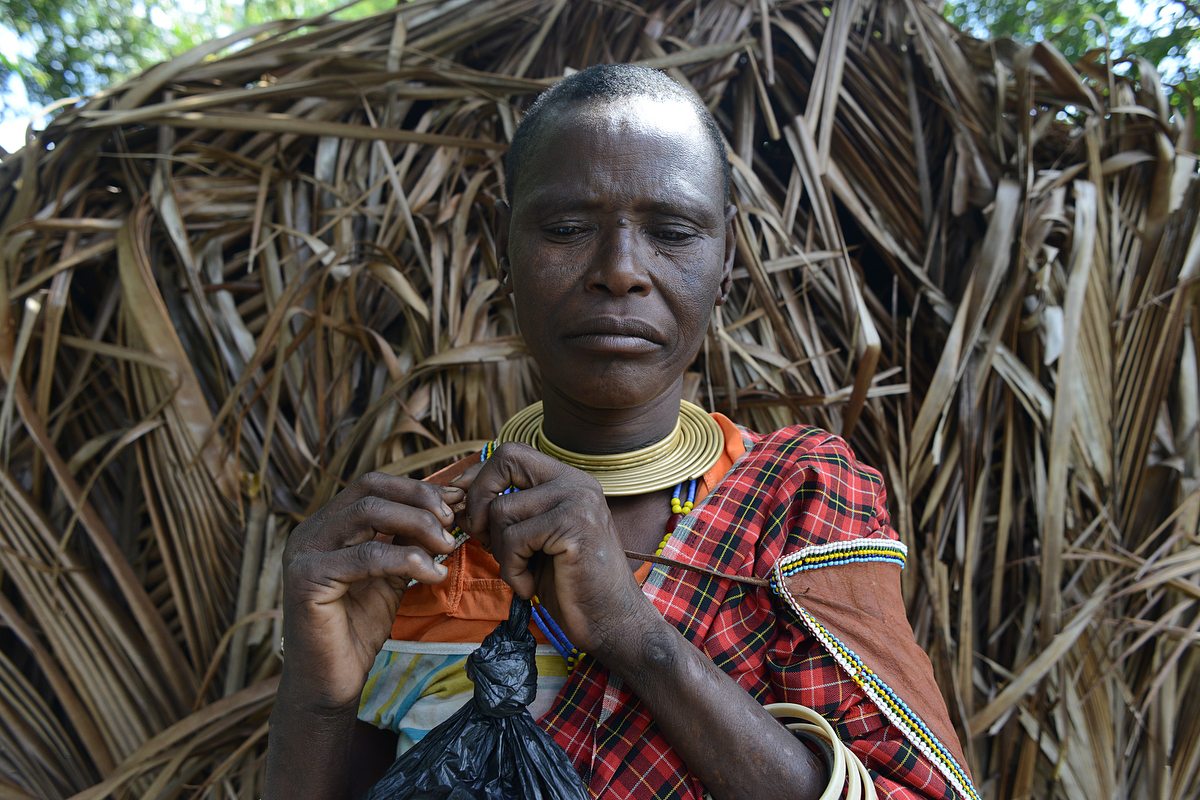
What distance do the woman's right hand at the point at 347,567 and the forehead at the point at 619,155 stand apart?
22.7 inches

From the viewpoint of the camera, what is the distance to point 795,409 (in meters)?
1.98

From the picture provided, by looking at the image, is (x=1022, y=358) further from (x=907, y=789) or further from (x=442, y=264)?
(x=442, y=264)

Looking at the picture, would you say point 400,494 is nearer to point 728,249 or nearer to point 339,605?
point 339,605

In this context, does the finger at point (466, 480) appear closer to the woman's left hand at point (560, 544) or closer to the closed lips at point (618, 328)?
the woman's left hand at point (560, 544)

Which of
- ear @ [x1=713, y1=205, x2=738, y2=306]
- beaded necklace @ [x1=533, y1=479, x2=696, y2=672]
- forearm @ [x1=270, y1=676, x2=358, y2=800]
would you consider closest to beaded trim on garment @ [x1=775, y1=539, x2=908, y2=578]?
beaded necklace @ [x1=533, y1=479, x2=696, y2=672]

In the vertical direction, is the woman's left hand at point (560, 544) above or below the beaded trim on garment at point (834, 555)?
above

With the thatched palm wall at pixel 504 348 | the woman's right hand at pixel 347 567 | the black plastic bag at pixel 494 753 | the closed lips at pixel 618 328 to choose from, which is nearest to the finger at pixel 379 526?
the woman's right hand at pixel 347 567

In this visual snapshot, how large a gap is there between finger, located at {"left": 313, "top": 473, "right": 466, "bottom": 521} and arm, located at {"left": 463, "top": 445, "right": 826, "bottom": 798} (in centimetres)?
4

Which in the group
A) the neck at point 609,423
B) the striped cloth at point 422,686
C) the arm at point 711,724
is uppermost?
the neck at point 609,423

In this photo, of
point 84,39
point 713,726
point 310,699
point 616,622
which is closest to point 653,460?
point 616,622

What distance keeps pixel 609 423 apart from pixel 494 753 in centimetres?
63

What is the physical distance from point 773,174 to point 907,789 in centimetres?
186

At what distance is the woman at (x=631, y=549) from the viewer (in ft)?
3.31

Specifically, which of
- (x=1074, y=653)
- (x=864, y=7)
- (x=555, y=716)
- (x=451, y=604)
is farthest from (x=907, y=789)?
(x=864, y=7)
